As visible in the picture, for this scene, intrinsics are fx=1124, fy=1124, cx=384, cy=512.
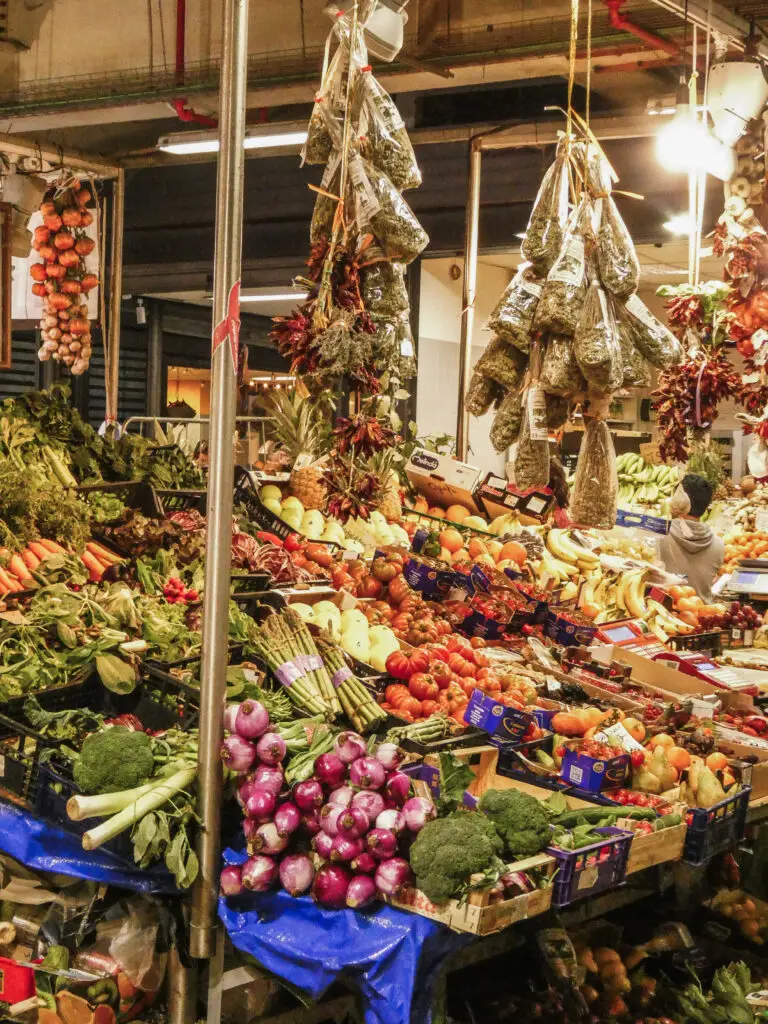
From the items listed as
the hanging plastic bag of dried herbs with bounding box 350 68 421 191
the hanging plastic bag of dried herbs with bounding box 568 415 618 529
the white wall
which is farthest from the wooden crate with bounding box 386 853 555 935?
the white wall

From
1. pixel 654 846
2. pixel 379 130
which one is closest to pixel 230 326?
pixel 379 130

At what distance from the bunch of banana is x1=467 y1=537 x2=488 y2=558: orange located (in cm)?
427

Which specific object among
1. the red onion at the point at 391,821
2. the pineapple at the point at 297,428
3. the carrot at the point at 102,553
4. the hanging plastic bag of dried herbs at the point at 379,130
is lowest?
the red onion at the point at 391,821

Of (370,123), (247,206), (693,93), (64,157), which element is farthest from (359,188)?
(247,206)

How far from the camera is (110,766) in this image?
3217 millimetres

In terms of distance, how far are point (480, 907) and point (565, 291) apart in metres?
2.01

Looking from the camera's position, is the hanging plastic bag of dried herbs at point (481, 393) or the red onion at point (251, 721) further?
the hanging plastic bag of dried herbs at point (481, 393)

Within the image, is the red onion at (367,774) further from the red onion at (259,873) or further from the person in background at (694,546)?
the person in background at (694,546)

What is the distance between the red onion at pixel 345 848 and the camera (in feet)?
9.80

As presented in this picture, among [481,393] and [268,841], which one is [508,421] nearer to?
[481,393]

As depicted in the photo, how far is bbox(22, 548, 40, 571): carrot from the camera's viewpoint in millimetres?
4906

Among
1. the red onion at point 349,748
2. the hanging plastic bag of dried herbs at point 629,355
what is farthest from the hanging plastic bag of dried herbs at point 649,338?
the red onion at point 349,748

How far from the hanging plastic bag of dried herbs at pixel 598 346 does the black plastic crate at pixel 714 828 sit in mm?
1470

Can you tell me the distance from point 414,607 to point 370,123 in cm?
238
